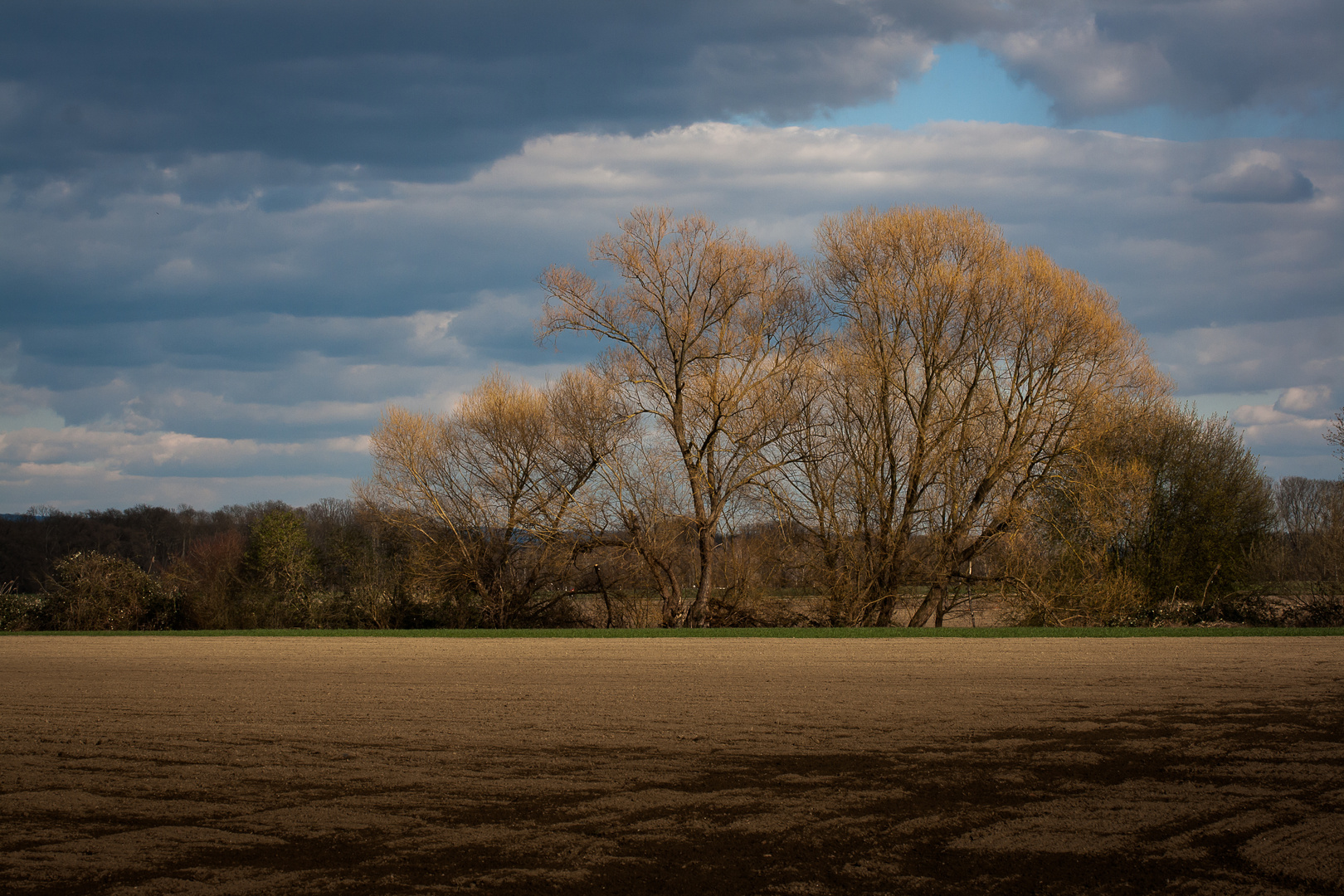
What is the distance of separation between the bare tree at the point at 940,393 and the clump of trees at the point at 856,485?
81 mm

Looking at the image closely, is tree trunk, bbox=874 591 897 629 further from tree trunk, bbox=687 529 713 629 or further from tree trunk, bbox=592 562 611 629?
tree trunk, bbox=592 562 611 629

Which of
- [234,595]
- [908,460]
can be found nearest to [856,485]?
[908,460]

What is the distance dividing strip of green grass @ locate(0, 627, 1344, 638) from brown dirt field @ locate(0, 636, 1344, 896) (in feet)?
26.6

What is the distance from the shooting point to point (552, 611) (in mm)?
35719

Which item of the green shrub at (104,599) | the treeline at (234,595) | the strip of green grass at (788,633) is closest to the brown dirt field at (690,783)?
the strip of green grass at (788,633)

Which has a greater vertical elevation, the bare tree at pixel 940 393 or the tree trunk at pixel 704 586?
the bare tree at pixel 940 393

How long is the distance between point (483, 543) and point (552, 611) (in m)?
3.59

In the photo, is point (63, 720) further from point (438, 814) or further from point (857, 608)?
point (857, 608)

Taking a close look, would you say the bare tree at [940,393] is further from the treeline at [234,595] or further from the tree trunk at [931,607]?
the treeline at [234,595]

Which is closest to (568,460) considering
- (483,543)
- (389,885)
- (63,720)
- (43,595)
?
(483,543)

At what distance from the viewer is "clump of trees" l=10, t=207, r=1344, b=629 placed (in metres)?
Result: 29.6

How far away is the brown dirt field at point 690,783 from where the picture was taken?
17.3 feet

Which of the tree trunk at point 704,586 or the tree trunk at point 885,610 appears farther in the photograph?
the tree trunk at point 704,586

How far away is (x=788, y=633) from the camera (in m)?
25.6
